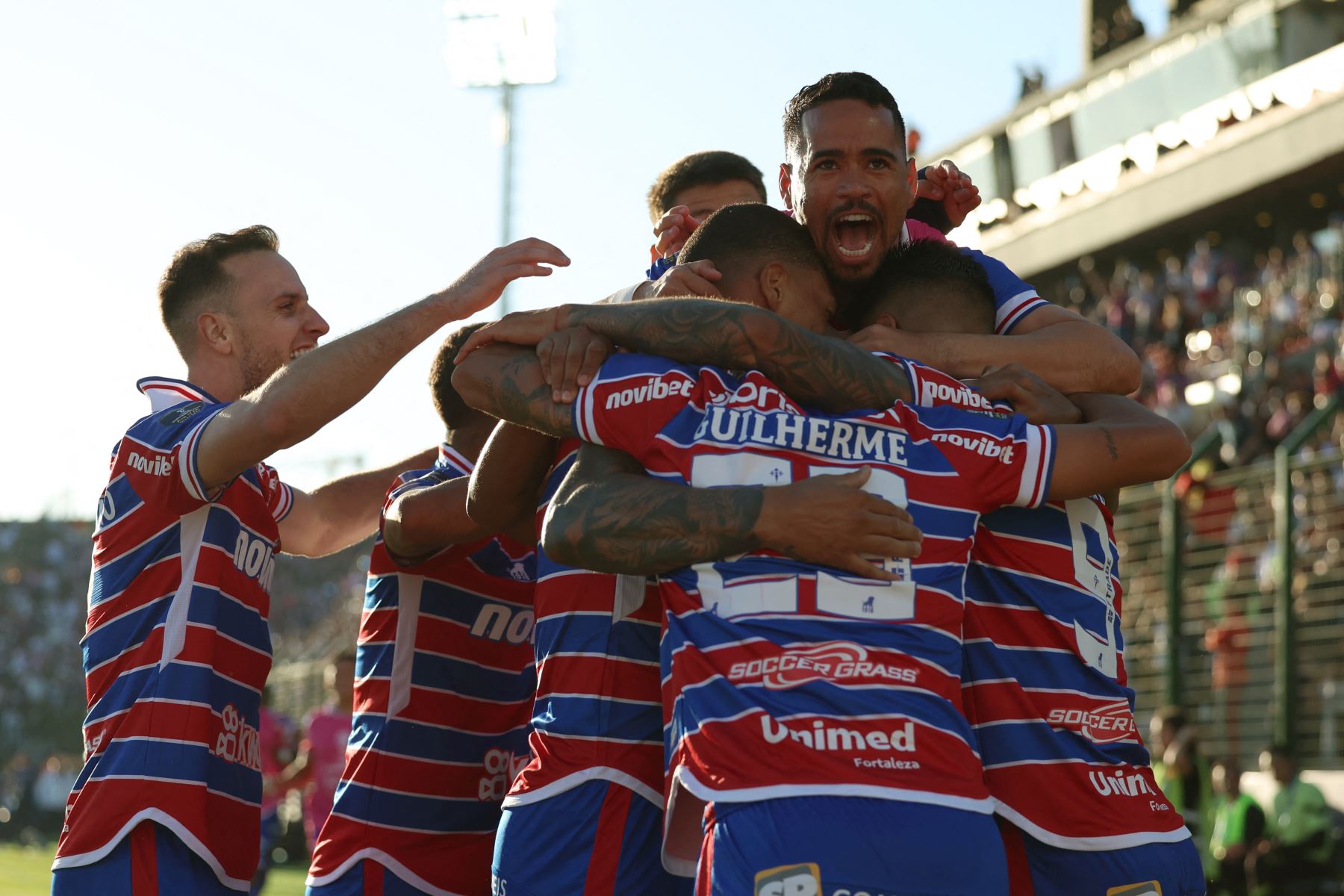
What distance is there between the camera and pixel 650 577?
11.0ft

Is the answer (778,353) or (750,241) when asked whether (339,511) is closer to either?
(750,241)

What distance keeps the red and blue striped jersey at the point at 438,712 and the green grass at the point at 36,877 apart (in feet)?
42.3

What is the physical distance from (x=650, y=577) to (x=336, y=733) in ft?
28.4

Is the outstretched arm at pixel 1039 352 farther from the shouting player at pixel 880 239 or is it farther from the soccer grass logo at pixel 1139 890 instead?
the soccer grass logo at pixel 1139 890

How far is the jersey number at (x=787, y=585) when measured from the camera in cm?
282

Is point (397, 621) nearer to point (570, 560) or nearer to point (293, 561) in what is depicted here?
point (570, 560)

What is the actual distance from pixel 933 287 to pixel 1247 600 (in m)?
9.12

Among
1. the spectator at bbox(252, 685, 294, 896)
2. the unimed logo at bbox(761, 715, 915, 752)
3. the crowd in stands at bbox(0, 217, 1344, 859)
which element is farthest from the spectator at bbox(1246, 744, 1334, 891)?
the unimed logo at bbox(761, 715, 915, 752)

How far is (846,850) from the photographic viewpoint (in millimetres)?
2613

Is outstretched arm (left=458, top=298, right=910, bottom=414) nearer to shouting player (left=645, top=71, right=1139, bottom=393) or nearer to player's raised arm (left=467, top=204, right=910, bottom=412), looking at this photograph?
player's raised arm (left=467, top=204, right=910, bottom=412)

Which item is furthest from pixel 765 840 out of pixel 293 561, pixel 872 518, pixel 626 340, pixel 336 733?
pixel 293 561

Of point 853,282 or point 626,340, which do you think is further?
point 853,282

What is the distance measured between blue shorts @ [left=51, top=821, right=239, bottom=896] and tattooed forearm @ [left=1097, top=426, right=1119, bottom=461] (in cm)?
238

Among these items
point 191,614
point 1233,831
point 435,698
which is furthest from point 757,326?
point 1233,831
